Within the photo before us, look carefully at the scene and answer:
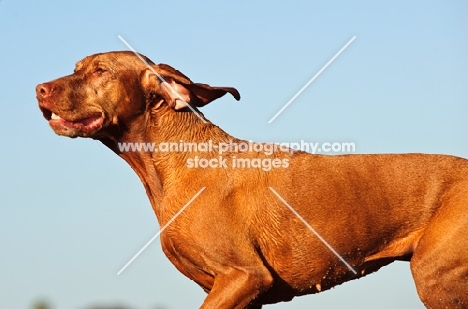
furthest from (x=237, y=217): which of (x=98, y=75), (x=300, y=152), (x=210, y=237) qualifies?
(x=98, y=75)

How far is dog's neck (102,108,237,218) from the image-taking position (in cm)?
1160

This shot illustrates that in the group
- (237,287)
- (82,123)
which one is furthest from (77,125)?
(237,287)

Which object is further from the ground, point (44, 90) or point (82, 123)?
point (44, 90)

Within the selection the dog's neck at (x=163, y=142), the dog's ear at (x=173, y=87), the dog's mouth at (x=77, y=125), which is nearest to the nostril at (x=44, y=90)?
the dog's mouth at (x=77, y=125)

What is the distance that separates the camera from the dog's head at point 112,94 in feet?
37.5

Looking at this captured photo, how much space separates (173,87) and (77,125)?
1.06 m

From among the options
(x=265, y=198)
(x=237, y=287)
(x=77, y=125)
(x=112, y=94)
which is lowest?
(x=237, y=287)

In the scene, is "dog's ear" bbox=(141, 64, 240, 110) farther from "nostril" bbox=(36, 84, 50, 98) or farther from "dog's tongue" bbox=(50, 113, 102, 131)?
"nostril" bbox=(36, 84, 50, 98)

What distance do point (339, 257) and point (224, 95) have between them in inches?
81.2

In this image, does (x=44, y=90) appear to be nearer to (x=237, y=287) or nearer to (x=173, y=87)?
(x=173, y=87)

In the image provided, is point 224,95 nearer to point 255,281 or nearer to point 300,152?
point 300,152

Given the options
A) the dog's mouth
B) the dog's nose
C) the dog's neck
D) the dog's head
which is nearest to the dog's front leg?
the dog's neck

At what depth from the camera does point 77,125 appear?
1152cm

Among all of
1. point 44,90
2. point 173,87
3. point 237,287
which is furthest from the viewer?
point 173,87
